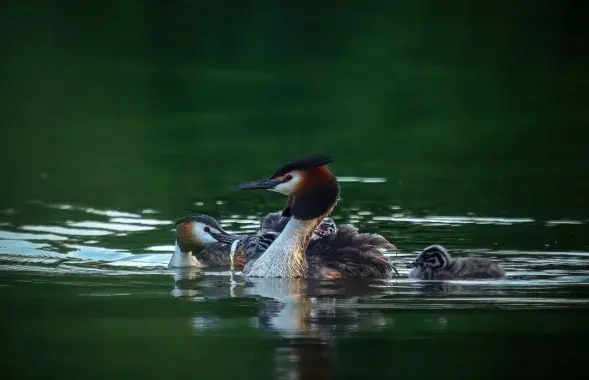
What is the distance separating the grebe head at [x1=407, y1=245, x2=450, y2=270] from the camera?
13.5 meters

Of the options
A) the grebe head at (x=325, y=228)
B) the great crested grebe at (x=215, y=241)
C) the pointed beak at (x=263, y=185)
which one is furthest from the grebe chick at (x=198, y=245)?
the pointed beak at (x=263, y=185)

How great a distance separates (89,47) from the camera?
1259 inches

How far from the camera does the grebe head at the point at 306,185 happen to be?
1378 cm

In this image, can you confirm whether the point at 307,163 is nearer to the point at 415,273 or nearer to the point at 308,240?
the point at 308,240

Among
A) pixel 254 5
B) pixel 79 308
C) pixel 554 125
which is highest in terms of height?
pixel 254 5

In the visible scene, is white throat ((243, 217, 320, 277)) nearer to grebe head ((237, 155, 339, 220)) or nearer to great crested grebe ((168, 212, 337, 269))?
grebe head ((237, 155, 339, 220))

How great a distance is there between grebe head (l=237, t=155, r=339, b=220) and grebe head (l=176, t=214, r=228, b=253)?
41.2 inches

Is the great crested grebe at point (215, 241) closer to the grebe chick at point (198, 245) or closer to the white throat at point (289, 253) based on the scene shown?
the grebe chick at point (198, 245)

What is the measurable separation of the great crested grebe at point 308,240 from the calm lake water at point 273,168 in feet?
1.22

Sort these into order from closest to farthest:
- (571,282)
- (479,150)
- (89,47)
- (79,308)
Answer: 1. (79,308)
2. (571,282)
3. (479,150)
4. (89,47)

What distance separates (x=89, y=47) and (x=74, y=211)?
15381 millimetres

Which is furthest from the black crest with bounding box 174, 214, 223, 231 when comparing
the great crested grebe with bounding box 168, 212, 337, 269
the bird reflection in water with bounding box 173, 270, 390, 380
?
the bird reflection in water with bounding box 173, 270, 390, 380

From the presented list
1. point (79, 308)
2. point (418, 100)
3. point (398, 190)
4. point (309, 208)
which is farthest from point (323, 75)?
point (79, 308)

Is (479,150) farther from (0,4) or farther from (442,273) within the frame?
(0,4)
